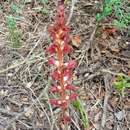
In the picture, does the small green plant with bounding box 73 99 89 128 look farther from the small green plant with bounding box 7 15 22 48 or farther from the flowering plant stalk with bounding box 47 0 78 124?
the small green plant with bounding box 7 15 22 48

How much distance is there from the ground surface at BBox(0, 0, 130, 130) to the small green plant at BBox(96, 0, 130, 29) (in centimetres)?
10

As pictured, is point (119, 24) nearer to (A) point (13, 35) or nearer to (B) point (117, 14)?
(B) point (117, 14)

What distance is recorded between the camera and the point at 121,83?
2186mm

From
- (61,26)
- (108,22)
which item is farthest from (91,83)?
(61,26)

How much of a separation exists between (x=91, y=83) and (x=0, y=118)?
0.60 m

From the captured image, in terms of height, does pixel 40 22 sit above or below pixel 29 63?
above

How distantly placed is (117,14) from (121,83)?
54 cm

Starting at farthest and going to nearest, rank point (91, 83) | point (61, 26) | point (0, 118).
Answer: point (91, 83) → point (0, 118) → point (61, 26)

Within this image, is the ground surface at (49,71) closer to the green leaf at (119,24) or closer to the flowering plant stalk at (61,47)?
the green leaf at (119,24)

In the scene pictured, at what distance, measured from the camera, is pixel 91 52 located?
242 cm

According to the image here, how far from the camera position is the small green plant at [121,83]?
218cm

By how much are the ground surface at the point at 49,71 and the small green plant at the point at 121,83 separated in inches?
1.2

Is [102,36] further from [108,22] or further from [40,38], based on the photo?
[40,38]

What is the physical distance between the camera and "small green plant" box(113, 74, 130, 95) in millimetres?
2182
